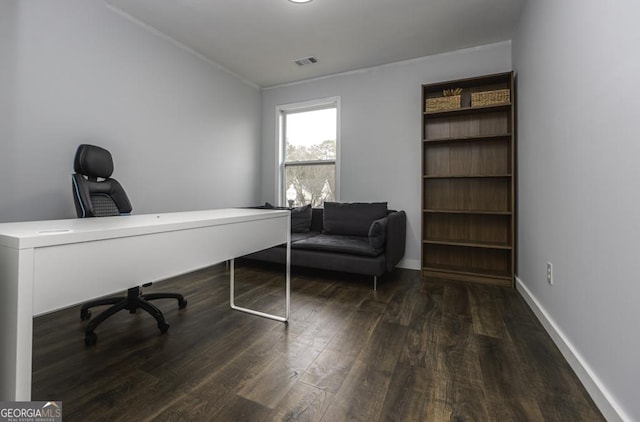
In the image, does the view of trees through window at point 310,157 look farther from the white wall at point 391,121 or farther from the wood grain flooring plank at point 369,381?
the wood grain flooring plank at point 369,381

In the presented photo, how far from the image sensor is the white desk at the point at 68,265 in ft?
2.24

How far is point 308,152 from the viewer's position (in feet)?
13.9

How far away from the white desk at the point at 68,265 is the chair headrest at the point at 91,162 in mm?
1074

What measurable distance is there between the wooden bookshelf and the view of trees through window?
1.30 m

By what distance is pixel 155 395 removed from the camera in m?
1.25

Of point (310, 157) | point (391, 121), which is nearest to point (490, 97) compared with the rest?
point (391, 121)

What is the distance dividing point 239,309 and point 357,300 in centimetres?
98

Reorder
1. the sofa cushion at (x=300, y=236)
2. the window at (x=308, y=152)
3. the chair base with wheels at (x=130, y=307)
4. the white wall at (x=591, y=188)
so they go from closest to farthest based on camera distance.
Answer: the white wall at (x=591, y=188) < the chair base with wheels at (x=130, y=307) < the sofa cushion at (x=300, y=236) < the window at (x=308, y=152)

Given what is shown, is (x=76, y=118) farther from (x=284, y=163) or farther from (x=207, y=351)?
(x=284, y=163)

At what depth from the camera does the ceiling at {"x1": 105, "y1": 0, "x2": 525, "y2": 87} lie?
8.22ft

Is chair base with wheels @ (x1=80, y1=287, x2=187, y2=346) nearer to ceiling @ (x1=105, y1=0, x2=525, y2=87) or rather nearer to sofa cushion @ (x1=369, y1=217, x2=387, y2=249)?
sofa cushion @ (x1=369, y1=217, x2=387, y2=249)

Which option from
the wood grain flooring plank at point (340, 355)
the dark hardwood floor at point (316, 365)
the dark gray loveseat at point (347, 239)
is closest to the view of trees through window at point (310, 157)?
the dark gray loveseat at point (347, 239)

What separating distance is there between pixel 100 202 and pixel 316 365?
1896 mm

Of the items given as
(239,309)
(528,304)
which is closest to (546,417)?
(528,304)
